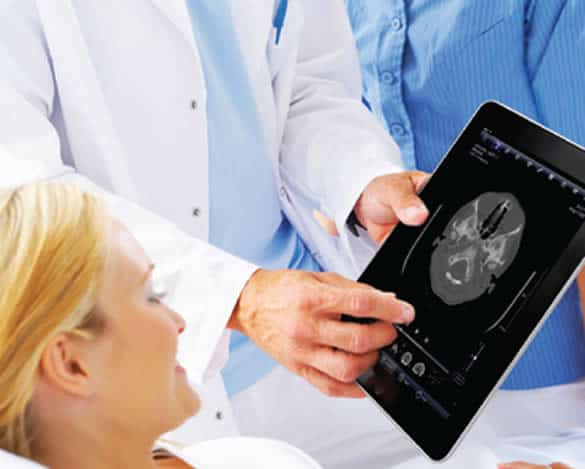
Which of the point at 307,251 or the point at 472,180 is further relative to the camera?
the point at 307,251

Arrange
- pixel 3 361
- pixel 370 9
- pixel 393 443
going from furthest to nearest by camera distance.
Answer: pixel 370 9 → pixel 393 443 → pixel 3 361

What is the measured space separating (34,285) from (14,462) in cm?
8

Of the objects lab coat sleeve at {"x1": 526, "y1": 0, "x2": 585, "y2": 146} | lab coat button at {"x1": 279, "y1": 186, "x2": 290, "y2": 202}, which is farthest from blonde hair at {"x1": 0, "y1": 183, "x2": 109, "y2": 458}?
lab coat sleeve at {"x1": 526, "y1": 0, "x2": 585, "y2": 146}

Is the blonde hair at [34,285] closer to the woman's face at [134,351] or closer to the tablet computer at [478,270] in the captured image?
the woman's face at [134,351]

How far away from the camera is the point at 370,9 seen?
887 mm

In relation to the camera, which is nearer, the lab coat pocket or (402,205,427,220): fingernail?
(402,205,427,220): fingernail

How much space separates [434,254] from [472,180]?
0.05m

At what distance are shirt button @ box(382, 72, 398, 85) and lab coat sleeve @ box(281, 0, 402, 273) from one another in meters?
0.06

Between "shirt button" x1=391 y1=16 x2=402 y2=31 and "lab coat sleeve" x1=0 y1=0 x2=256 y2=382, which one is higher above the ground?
"shirt button" x1=391 y1=16 x2=402 y2=31

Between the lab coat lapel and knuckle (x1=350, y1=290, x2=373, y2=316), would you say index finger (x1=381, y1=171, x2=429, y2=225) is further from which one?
the lab coat lapel

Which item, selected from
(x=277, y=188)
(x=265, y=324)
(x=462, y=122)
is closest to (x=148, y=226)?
(x=265, y=324)

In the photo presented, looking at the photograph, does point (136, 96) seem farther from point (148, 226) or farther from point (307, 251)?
point (307, 251)

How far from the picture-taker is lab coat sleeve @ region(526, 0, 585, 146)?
721 mm

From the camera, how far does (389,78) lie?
2.82 feet
